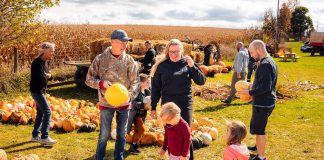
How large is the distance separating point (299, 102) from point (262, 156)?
266 inches

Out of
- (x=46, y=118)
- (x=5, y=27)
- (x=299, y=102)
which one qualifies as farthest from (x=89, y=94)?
(x=299, y=102)

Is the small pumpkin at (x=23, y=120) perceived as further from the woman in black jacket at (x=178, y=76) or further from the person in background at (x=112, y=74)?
the woman in black jacket at (x=178, y=76)

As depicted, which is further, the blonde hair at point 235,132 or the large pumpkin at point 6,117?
the large pumpkin at point 6,117

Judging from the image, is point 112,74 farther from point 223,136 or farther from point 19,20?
point 19,20

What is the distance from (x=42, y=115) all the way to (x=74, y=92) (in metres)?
5.79

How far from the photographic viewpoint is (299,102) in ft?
40.6

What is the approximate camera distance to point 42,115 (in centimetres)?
708

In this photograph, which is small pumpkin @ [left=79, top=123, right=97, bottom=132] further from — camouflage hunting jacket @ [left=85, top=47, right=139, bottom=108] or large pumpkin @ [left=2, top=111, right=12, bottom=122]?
camouflage hunting jacket @ [left=85, top=47, right=139, bottom=108]

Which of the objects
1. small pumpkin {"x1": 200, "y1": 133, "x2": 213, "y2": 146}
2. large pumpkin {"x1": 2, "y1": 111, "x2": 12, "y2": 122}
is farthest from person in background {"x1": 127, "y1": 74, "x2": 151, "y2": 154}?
large pumpkin {"x1": 2, "y1": 111, "x2": 12, "y2": 122}

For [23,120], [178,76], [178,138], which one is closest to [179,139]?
[178,138]

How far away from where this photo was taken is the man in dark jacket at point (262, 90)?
5754 millimetres

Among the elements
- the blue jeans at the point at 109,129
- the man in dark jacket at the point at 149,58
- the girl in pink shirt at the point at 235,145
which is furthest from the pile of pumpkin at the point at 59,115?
the girl in pink shirt at the point at 235,145

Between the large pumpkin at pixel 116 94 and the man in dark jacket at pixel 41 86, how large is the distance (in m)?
2.09

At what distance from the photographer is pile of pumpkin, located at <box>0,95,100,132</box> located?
814cm
